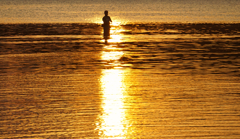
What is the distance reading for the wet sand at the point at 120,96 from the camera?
344 inches

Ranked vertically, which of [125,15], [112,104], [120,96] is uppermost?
[125,15]

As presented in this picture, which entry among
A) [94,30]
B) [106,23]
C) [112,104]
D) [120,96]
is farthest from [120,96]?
[94,30]

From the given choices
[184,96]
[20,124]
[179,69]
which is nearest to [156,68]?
[179,69]

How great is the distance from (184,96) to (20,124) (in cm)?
401

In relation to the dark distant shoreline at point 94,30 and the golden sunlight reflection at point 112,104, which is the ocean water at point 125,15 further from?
the golden sunlight reflection at point 112,104

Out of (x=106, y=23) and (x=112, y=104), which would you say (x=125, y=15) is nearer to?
(x=106, y=23)

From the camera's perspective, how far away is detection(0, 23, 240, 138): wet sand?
8734 millimetres

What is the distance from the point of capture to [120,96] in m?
11.6

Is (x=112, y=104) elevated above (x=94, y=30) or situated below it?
below

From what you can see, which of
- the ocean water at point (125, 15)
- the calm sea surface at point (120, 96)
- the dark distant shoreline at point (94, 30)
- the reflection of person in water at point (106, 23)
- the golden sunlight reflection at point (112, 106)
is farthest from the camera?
the ocean water at point (125, 15)

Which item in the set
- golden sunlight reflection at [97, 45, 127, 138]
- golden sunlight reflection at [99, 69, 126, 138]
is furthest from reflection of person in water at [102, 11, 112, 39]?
golden sunlight reflection at [99, 69, 126, 138]

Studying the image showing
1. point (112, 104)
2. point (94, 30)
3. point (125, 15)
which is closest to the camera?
point (112, 104)

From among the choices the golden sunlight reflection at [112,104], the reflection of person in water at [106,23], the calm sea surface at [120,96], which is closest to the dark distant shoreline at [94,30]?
the reflection of person in water at [106,23]

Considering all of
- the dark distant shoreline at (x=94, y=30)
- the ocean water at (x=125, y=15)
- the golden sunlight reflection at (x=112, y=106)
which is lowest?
the golden sunlight reflection at (x=112, y=106)
